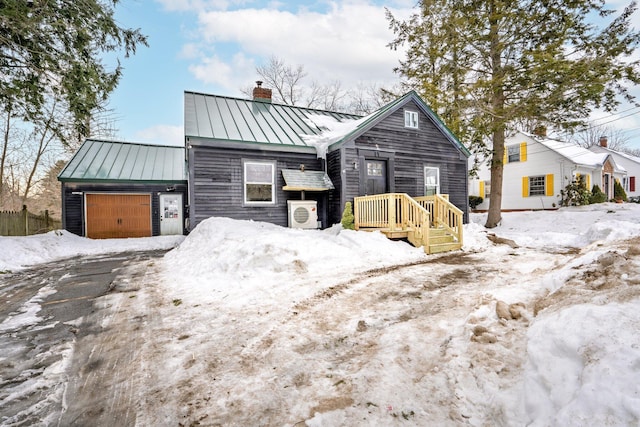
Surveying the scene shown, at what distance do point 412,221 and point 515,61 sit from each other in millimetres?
10725

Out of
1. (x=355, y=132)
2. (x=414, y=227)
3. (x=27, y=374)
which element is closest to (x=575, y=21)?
(x=355, y=132)

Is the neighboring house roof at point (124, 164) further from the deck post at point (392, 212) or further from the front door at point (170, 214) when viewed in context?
the deck post at point (392, 212)

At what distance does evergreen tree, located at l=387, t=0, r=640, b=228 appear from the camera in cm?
1194

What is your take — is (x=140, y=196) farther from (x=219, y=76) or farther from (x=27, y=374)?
(x=27, y=374)

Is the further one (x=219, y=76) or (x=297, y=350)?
(x=219, y=76)

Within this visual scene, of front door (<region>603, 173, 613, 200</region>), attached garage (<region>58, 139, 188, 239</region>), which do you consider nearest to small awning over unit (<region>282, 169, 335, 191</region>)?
attached garage (<region>58, 139, 188, 239</region>)

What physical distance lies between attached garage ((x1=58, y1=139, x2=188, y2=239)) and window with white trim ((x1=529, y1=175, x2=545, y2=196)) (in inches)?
899

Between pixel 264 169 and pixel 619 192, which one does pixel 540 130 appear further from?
pixel 264 169

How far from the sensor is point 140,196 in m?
14.0

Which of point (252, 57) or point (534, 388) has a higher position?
point (252, 57)

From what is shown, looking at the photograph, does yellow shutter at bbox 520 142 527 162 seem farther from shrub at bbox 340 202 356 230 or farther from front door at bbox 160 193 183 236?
front door at bbox 160 193 183 236

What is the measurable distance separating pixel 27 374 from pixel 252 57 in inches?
1040

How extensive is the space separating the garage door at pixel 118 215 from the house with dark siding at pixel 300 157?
5.64 m

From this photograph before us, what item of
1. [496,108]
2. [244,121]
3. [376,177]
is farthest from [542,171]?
[244,121]
